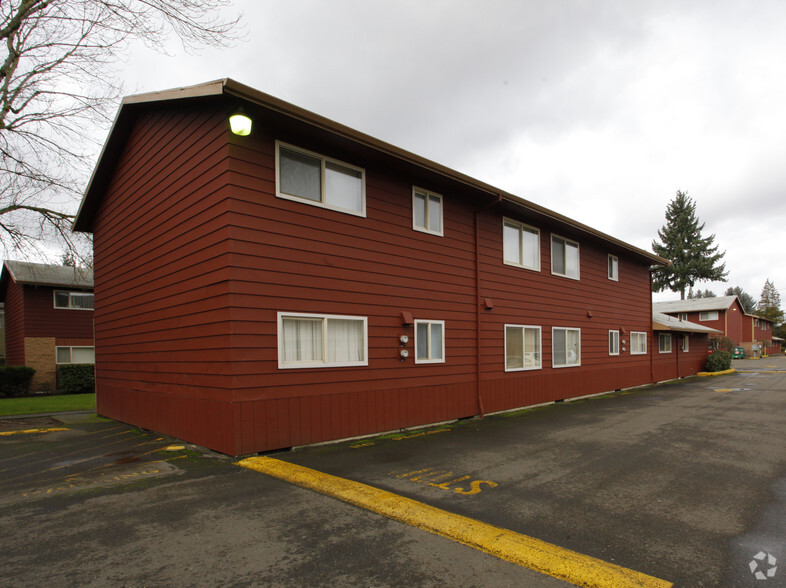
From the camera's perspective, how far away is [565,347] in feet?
46.5

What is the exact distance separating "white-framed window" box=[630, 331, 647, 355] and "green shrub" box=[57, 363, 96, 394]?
24.2m

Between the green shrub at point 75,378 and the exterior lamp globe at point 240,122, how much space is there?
19605 millimetres

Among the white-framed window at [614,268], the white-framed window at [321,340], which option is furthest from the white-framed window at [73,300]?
the white-framed window at [614,268]

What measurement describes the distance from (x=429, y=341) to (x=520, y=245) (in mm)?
4866

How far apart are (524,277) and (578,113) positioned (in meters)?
10.9

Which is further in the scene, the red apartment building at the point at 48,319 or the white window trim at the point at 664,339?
the white window trim at the point at 664,339

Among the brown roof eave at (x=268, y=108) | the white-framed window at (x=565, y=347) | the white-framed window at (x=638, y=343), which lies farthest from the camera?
the white-framed window at (x=638, y=343)

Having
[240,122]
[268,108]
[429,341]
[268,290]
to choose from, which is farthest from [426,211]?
[240,122]

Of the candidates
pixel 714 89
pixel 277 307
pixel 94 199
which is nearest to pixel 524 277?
pixel 277 307

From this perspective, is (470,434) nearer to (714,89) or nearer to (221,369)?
(221,369)

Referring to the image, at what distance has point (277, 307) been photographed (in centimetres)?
712

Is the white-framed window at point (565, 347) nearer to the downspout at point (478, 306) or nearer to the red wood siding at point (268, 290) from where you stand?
the red wood siding at point (268, 290)

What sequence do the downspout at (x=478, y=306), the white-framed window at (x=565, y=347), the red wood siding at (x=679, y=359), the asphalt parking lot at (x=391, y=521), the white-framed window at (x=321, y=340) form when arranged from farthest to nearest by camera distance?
1. the red wood siding at (x=679, y=359)
2. the white-framed window at (x=565, y=347)
3. the downspout at (x=478, y=306)
4. the white-framed window at (x=321, y=340)
5. the asphalt parking lot at (x=391, y=521)

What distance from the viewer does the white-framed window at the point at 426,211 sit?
9746 millimetres
